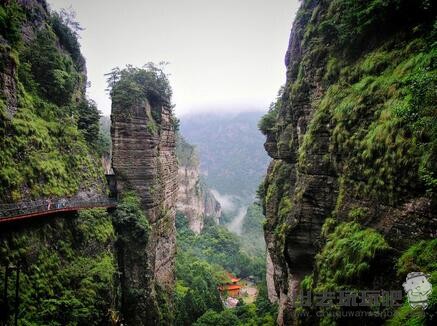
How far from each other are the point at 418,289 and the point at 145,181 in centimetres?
2284

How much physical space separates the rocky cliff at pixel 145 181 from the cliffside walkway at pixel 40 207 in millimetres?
5199

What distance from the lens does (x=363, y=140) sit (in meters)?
11.5

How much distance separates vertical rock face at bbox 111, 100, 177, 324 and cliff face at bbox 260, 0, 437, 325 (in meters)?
13.0

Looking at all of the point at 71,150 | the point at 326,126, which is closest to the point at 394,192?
the point at 326,126

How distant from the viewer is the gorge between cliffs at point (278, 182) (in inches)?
364

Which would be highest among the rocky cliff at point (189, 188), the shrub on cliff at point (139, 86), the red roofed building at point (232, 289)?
the shrub on cliff at point (139, 86)

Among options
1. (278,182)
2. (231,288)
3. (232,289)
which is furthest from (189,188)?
(278,182)

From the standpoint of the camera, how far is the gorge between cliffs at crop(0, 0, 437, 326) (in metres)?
9.24

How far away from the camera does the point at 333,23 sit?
51.0 ft

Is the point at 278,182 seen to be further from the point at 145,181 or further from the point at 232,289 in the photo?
the point at 232,289

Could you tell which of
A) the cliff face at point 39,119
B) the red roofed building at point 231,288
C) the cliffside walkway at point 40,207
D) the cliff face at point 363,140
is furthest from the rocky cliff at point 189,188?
the cliff face at point 363,140

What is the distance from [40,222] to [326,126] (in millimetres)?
14140

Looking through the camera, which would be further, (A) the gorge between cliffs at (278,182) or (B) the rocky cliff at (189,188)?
(B) the rocky cliff at (189,188)

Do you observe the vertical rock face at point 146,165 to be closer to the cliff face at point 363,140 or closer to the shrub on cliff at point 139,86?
the shrub on cliff at point 139,86
